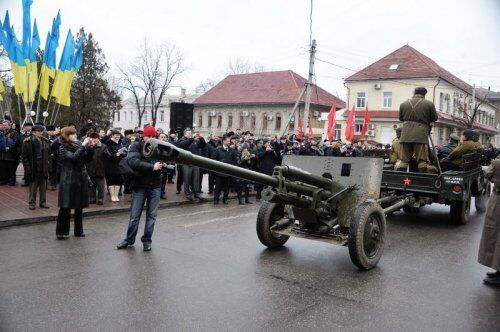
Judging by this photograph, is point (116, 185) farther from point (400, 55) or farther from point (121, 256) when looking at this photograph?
point (400, 55)

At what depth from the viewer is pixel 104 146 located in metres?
10.3

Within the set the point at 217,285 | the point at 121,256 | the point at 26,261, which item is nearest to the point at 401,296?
the point at 217,285

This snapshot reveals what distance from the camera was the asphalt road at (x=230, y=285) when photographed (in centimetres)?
412

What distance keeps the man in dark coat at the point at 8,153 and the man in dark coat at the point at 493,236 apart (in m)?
11.8

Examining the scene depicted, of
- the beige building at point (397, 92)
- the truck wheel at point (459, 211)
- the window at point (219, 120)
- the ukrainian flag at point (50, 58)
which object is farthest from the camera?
the window at point (219, 120)

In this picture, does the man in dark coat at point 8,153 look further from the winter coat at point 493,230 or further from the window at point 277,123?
the window at point 277,123

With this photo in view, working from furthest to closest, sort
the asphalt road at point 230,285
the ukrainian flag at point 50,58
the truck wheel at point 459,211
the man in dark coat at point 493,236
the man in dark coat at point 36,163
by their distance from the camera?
the ukrainian flag at point 50,58 → the truck wheel at point 459,211 → the man in dark coat at point 36,163 → the man in dark coat at point 493,236 → the asphalt road at point 230,285

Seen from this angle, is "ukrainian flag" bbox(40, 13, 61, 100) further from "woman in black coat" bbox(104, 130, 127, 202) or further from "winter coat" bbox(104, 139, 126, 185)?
"winter coat" bbox(104, 139, 126, 185)

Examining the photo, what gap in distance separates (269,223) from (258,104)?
146 ft

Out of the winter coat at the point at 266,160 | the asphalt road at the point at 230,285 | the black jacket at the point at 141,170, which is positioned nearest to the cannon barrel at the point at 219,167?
the asphalt road at the point at 230,285

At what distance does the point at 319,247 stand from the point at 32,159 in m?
6.31

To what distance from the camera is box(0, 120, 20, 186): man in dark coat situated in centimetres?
1196

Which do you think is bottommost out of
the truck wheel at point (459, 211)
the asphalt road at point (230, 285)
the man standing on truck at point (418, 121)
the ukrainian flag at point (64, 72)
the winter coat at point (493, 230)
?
the asphalt road at point (230, 285)

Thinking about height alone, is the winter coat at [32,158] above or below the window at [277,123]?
below
